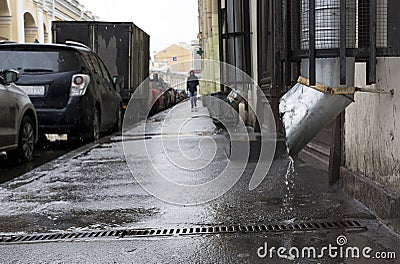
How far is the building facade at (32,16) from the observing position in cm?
2809

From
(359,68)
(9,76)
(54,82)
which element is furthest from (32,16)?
(359,68)

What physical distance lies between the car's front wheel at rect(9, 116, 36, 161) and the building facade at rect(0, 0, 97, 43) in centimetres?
1775

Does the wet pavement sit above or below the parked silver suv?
below

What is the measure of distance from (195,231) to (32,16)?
30.6 m

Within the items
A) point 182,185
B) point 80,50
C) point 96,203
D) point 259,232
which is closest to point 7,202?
point 96,203

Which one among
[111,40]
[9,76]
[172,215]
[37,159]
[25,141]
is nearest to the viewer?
[172,215]

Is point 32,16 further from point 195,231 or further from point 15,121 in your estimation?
point 195,231

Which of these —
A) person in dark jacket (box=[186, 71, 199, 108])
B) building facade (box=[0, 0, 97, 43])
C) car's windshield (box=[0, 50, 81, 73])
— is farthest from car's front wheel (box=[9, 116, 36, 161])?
building facade (box=[0, 0, 97, 43])

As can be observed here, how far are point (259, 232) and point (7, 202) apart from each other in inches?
94.2

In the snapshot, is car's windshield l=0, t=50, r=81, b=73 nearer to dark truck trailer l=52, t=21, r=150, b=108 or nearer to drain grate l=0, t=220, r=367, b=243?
drain grate l=0, t=220, r=367, b=243

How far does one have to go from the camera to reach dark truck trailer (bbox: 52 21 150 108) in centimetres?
1546

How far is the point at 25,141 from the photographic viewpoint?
7773 mm

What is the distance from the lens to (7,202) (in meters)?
4.89

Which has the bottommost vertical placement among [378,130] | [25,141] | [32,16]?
[25,141]
